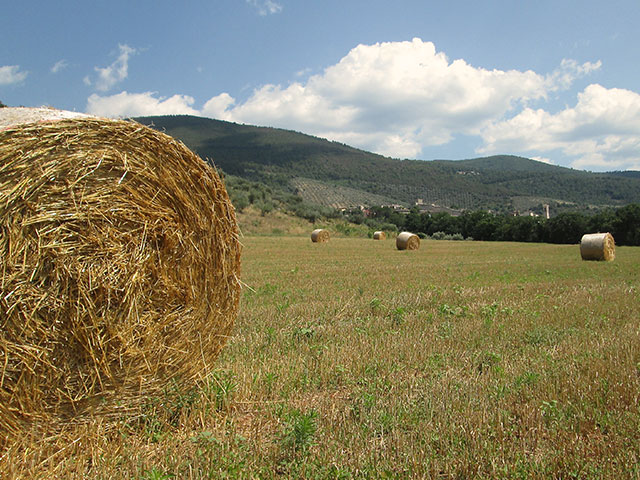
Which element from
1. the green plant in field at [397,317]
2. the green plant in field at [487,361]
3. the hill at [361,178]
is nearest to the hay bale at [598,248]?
the green plant in field at [397,317]

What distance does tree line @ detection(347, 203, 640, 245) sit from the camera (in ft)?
147

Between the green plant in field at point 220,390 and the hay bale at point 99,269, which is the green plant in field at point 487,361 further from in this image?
the hay bale at point 99,269

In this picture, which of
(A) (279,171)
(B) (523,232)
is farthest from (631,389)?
(A) (279,171)

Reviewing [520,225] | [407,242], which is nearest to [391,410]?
[407,242]

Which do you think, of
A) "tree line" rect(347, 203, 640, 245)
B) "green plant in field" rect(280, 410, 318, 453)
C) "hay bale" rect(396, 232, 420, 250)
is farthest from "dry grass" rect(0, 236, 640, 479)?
"tree line" rect(347, 203, 640, 245)

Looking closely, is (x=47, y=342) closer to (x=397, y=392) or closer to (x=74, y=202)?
(x=74, y=202)

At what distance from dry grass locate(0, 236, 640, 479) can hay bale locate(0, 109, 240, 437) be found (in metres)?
0.29

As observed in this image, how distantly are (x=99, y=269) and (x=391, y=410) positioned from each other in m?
2.54

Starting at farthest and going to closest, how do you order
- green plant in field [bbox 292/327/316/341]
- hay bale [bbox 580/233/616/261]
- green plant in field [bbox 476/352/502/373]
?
hay bale [bbox 580/233/616/261], green plant in field [bbox 292/327/316/341], green plant in field [bbox 476/352/502/373]

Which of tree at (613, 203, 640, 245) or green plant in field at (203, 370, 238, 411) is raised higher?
tree at (613, 203, 640, 245)

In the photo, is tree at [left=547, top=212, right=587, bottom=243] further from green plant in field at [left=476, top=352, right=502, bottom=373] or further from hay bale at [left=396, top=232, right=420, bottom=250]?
green plant in field at [left=476, top=352, right=502, bottom=373]

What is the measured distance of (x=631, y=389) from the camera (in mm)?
3957

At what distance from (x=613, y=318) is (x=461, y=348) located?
3275 millimetres

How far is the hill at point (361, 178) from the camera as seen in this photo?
107 metres
